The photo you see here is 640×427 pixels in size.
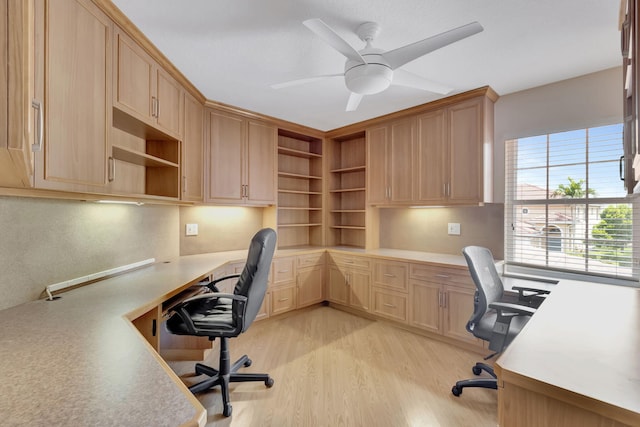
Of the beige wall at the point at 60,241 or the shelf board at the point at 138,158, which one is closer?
the beige wall at the point at 60,241

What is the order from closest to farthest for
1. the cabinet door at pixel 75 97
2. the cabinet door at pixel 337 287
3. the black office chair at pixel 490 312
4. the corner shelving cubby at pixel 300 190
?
the cabinet door at pixel 75 97 < the black office chair at pixel 490 312 < the cabinet door at pixel 337 287 < the corner shelving cubby at pixel 300 190

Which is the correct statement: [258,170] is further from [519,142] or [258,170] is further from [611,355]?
[611,355]

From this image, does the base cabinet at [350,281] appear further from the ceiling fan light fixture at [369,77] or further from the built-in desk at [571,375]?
the built-in desk at [571,375]

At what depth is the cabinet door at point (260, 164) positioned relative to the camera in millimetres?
3463

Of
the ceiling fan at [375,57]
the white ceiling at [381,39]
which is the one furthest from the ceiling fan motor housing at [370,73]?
the white ceiling at [381,39]

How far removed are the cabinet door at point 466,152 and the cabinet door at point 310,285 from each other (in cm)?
187

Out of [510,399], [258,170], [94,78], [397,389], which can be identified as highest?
[94,78]

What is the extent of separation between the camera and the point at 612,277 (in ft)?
7.76

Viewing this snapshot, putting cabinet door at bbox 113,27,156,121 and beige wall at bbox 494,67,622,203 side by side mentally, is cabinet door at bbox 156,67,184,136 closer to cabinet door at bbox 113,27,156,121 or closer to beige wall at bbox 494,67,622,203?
cabinet door at bbox 113,27,156,121

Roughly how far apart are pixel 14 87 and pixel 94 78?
3.73 ft

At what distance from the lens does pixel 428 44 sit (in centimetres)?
155

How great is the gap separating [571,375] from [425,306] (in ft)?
7.19

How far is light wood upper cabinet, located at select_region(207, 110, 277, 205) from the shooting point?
3152mm

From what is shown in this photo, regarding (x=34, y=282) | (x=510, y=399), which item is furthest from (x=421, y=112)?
(x=34, y=282)
